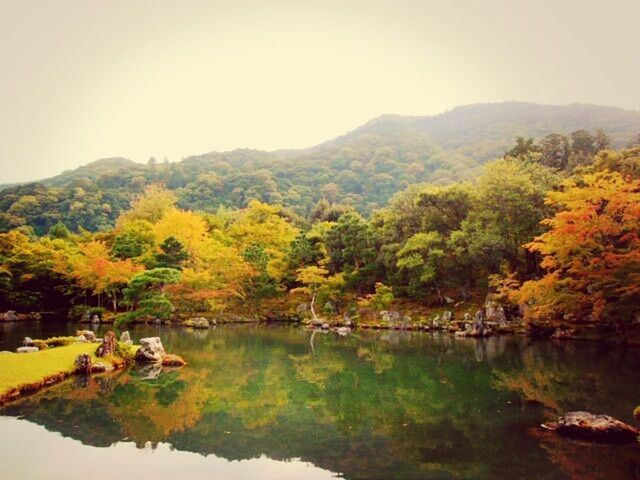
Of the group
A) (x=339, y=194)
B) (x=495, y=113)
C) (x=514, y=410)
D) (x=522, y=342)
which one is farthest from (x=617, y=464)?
(x=495, y=113)

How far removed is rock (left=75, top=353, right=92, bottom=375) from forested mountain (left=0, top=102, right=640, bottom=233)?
4865cm

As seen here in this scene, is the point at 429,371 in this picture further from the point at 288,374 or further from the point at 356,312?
the point at 356,312

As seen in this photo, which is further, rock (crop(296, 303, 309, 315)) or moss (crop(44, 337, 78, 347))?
rock (crop(296, 303, 309, 315))

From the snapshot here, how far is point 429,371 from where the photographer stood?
630 inches

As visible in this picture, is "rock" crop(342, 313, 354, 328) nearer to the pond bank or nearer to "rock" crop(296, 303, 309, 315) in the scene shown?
"rock" crop(296, 303, 309, 315)

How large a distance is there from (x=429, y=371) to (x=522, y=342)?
9617 millimetres

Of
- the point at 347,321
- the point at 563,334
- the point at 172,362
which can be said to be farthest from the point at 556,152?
the point at 172,362

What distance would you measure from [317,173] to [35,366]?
87408 millimetres

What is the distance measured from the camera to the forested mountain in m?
70.4

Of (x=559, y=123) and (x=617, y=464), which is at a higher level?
(x=559, y=123)

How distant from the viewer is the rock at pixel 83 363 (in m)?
15.0

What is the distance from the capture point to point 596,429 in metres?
8.86

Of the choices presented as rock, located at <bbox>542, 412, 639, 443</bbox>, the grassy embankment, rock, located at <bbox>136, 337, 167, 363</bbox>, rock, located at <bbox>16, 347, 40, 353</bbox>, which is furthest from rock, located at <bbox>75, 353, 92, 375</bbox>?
rock, located at <bbox>542, 412, 639, 443</bbox>

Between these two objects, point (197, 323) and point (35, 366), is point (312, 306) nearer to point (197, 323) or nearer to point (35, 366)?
point (197, 323)
